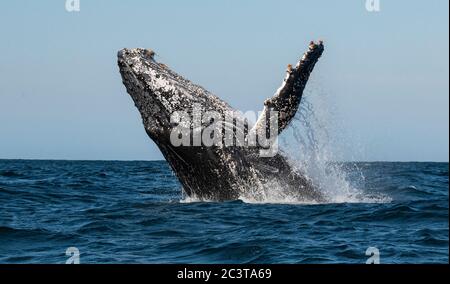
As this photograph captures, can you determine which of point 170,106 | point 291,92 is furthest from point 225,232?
point 170,106

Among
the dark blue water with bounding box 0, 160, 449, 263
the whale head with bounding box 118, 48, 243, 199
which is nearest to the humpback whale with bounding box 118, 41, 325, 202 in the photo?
the whale head with bounding box 118, 48, 243, 199

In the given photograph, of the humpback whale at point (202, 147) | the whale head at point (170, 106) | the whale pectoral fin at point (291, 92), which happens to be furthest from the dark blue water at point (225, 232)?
the whale pectoral fin at point (291, 92)

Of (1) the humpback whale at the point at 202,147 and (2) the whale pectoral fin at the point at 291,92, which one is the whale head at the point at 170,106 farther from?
(2) the whale pectoral fin at the point at 291,92

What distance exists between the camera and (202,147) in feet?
39.2

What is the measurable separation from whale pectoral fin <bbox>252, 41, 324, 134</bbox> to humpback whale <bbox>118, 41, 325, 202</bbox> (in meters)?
0.02

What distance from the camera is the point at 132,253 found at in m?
8.68

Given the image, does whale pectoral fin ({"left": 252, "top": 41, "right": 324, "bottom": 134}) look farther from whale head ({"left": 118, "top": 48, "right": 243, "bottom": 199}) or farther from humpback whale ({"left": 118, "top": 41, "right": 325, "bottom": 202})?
whale head ({"left": 118, "top": 48, "right": 243, "bottom": 199})

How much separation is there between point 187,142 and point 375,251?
14.4 ft

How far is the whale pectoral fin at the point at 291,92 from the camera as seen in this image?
11.3 metres

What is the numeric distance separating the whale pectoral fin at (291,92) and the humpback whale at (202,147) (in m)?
0.02

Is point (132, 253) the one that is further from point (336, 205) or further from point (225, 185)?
point (336, 205)

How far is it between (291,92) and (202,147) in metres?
1.78

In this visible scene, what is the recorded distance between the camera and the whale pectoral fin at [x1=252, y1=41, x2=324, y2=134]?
11.3m
